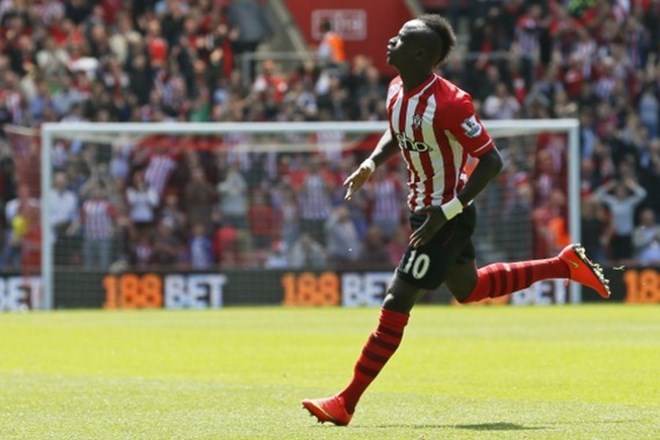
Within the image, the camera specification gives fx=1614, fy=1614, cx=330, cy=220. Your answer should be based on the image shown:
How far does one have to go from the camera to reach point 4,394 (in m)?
11.8

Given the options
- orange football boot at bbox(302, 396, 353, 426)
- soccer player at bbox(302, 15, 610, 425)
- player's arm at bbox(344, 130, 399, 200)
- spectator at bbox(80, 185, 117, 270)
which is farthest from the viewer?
spectator at bbox(80, 185, 117, 270)

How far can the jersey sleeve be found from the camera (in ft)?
31.9

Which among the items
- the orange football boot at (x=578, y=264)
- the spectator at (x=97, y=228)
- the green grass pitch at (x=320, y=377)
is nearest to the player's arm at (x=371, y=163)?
the orange football boot at (x=578, y=264)

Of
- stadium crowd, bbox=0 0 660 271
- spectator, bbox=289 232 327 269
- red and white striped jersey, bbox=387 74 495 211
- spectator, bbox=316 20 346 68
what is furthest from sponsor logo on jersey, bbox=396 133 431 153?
spectator, bbox=316 20 346 68

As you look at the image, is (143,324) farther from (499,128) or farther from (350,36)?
(350,36)

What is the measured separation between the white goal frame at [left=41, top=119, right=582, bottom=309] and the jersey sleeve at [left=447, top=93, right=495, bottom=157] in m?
16.7

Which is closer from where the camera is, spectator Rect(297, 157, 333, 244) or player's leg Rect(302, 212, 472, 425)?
player's leg Rect(302, 212, 472, 425)

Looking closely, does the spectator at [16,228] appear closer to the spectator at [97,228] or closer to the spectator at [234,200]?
the spectator at [97,228]

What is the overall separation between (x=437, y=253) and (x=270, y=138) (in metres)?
18.8

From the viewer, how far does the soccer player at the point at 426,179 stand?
31.8ft

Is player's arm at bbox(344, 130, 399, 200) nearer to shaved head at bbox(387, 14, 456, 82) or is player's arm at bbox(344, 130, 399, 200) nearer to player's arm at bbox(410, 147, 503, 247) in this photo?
shaved head at bbox(387, 14, 456, 82)

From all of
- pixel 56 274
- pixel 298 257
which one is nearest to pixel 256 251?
pixel 298 257

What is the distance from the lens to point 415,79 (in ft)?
32.4

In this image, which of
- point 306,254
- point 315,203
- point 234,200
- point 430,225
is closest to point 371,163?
point 430,225
